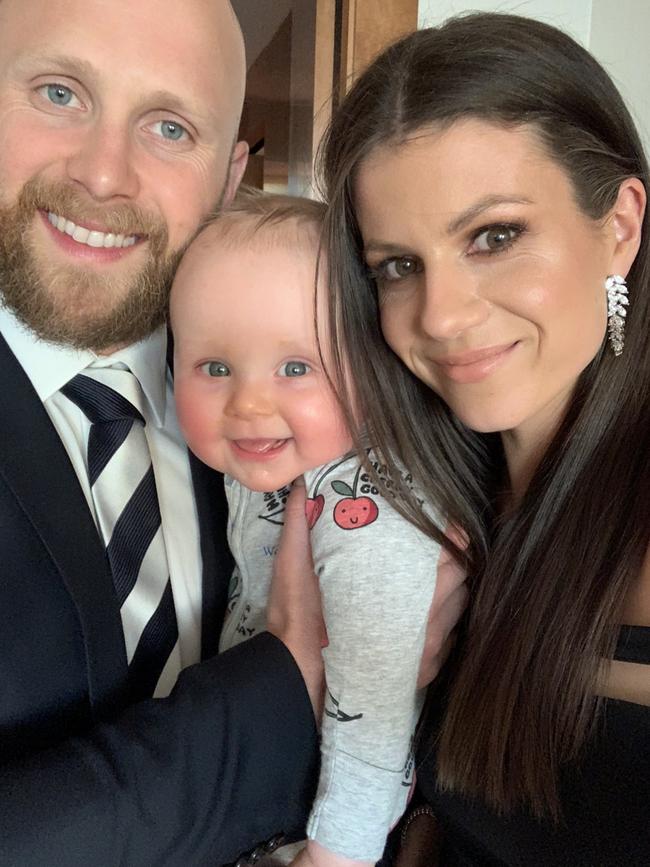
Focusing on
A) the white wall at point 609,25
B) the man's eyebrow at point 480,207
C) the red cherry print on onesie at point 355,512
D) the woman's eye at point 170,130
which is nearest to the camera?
the man's eyebrow at point 480,207

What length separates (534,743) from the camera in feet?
2.77

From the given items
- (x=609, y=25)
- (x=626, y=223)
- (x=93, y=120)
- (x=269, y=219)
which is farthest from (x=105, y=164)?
(x=609, y=25)

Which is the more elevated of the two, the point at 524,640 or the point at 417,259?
the point at 417,259

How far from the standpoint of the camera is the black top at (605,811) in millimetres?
750

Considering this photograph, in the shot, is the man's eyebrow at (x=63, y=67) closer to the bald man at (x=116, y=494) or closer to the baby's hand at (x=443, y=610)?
the bald man at (x=116, y=494)

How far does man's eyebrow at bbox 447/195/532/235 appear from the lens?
0.89m

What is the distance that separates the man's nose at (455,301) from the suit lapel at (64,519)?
526mm

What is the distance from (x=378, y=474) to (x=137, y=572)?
0.38m

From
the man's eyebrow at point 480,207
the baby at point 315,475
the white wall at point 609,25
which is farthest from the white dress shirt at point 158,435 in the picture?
the white wall at point 609,25

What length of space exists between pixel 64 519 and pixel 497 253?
25.6 inches

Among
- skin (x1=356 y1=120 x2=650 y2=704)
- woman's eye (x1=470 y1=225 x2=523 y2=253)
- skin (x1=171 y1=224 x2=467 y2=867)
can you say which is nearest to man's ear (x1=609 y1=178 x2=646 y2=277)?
skin (x1=356 y1=120 x2=650 y2=704)

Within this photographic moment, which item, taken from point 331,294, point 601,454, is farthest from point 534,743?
point 331,294

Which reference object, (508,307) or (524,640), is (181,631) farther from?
(508,307)

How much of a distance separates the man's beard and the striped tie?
0.08 meters
